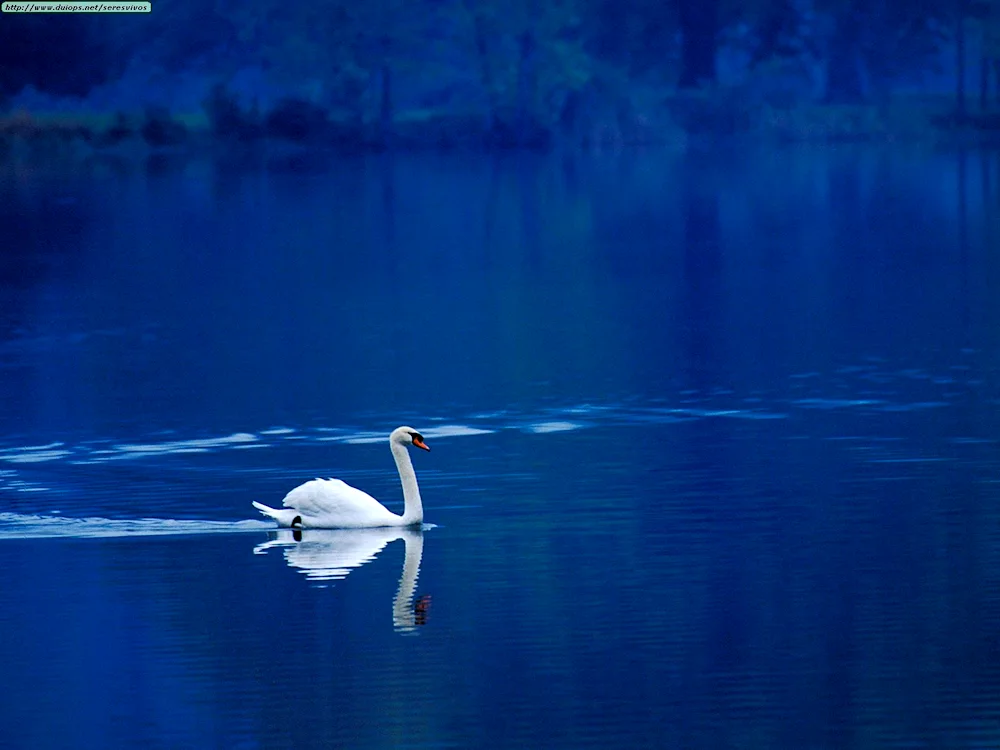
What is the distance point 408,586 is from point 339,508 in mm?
1703

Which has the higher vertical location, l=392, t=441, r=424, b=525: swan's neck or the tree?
the tree

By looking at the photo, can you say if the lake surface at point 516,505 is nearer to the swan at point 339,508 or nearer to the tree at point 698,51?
the swan at point 339,508

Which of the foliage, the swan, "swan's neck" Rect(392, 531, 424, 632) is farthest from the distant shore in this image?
"swan's neck" Rect(392, 531, 424, 632)

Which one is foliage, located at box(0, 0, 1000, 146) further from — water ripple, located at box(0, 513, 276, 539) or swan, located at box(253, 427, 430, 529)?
swan, located at box(253, 427, 430, 529)

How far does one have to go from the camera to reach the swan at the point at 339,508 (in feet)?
48.4

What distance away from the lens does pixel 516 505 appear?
15500 mm

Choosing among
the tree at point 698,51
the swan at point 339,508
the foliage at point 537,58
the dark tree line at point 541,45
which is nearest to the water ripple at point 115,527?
the swan at point 339,508

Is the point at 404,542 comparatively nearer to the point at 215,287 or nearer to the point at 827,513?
the point at 827,513

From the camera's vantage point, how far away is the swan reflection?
13367 millimetres

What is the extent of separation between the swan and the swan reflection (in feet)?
0.19

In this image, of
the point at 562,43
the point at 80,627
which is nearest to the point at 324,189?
the point at 562,43

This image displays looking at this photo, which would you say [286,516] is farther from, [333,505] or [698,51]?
[698,51]

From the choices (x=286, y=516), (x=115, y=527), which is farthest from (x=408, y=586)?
(x=115, y=527)

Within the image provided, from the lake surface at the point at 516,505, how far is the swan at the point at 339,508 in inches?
4.8
